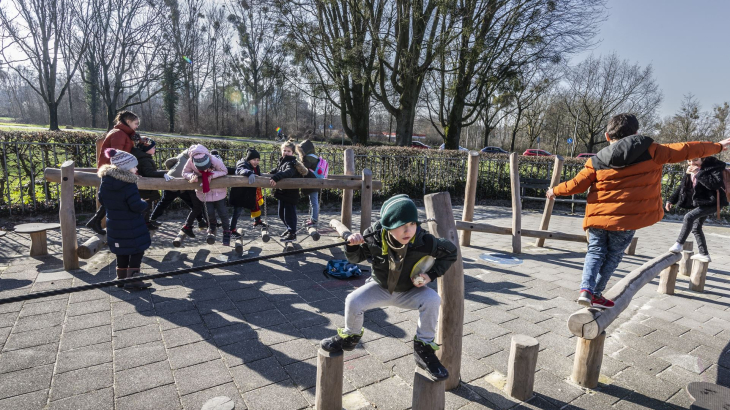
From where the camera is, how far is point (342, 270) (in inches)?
198

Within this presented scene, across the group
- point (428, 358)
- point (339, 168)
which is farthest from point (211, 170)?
point (339, 168)

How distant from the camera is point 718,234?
9.52 metres

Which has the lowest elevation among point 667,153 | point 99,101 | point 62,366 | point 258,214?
point 62,366

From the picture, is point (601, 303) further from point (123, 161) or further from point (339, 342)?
point (123, 161)

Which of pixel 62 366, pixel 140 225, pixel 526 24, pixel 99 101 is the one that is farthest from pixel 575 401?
pixel 99 101

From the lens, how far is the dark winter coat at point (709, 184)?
216 inches

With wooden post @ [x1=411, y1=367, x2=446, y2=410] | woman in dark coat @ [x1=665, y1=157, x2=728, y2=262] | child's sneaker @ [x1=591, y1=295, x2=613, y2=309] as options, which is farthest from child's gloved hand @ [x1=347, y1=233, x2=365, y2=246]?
woman in dark coat @ [x1=665, y1=157, x2=728, y2=262]

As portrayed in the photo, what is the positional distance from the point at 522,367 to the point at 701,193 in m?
5.08

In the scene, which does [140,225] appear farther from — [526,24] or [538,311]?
[526,24]

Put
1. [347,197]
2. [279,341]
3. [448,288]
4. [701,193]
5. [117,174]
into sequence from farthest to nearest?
[347,197], [701,193], [117,174], [279,341], [448,288]

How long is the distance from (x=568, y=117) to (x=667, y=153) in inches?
1563

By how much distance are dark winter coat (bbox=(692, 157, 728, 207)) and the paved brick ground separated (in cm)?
116

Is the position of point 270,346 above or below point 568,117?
below

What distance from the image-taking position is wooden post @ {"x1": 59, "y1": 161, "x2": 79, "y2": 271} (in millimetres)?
4750
